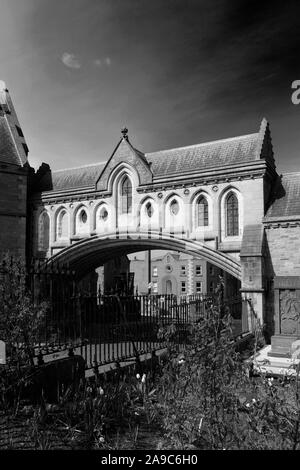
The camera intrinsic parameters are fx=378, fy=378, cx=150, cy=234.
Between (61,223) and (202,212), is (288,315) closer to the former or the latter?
(202,212)

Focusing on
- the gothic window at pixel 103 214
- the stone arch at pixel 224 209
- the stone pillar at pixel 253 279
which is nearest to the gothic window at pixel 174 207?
the stone arch at pixel 224 209

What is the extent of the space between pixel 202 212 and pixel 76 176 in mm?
8776

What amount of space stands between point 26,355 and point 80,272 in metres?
16.5

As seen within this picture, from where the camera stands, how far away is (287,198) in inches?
627

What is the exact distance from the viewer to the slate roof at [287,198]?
605 inches

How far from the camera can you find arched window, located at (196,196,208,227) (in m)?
17.3

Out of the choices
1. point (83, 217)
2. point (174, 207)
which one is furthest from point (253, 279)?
point (83, 217)

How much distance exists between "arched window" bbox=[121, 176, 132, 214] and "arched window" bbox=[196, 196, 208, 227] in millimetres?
3708

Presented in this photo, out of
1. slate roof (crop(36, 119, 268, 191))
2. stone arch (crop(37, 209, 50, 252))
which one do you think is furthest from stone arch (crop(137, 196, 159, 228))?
stone arch (crop(37, 209, 50, 252))

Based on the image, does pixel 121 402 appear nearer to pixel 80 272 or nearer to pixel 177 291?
pixel 80 272

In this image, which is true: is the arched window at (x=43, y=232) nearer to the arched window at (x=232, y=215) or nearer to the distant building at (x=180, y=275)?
the arched window at (x=232, y=215)

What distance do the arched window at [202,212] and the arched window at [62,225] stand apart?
7808mm
